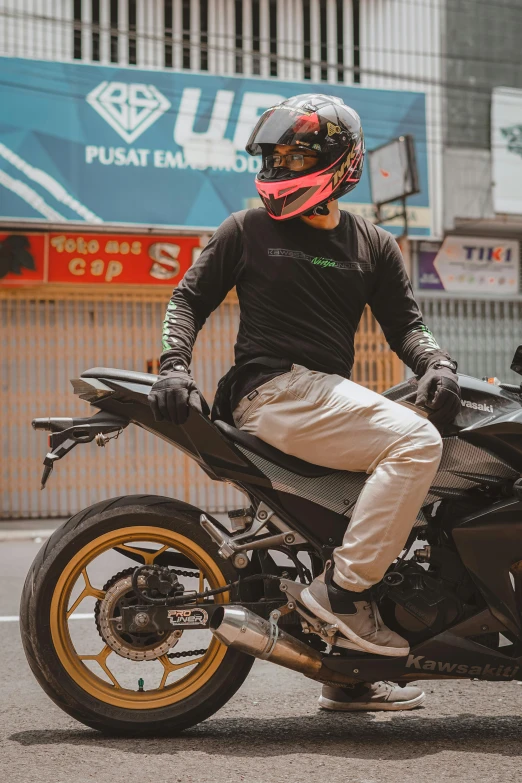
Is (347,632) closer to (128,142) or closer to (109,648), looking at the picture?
(109,648)

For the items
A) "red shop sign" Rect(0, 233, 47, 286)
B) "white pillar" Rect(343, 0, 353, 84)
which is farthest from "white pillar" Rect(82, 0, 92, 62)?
"white pillar" Rect(343, 0, 353, 84)

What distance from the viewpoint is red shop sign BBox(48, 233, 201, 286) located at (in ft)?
44.3

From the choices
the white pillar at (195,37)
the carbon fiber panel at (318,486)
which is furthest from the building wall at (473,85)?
the carbon fiber panel at (318,486)

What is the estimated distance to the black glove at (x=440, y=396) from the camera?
3.57m

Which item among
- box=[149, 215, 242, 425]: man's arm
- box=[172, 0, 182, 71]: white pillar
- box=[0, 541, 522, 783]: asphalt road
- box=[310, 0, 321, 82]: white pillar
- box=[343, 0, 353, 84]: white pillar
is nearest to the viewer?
box=[0, 541, 522, 783]: asphalt road

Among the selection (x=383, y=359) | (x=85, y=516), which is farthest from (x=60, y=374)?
(x=85, y=516)

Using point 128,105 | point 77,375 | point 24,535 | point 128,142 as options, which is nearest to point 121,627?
point 24,535

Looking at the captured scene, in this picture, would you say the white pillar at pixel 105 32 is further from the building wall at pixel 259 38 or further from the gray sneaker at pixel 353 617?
the gray sneaker at pixel 353 617

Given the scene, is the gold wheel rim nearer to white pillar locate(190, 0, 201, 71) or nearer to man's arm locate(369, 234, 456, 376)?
man's arm locate(369, 234, 456, 376)

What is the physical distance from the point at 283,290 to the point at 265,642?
1218mm

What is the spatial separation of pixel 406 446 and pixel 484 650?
0.75 meters

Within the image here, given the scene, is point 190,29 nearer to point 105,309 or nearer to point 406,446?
point 105,309

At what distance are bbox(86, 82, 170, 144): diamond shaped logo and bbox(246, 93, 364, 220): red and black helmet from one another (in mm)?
9992

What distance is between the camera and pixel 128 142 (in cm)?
1340
